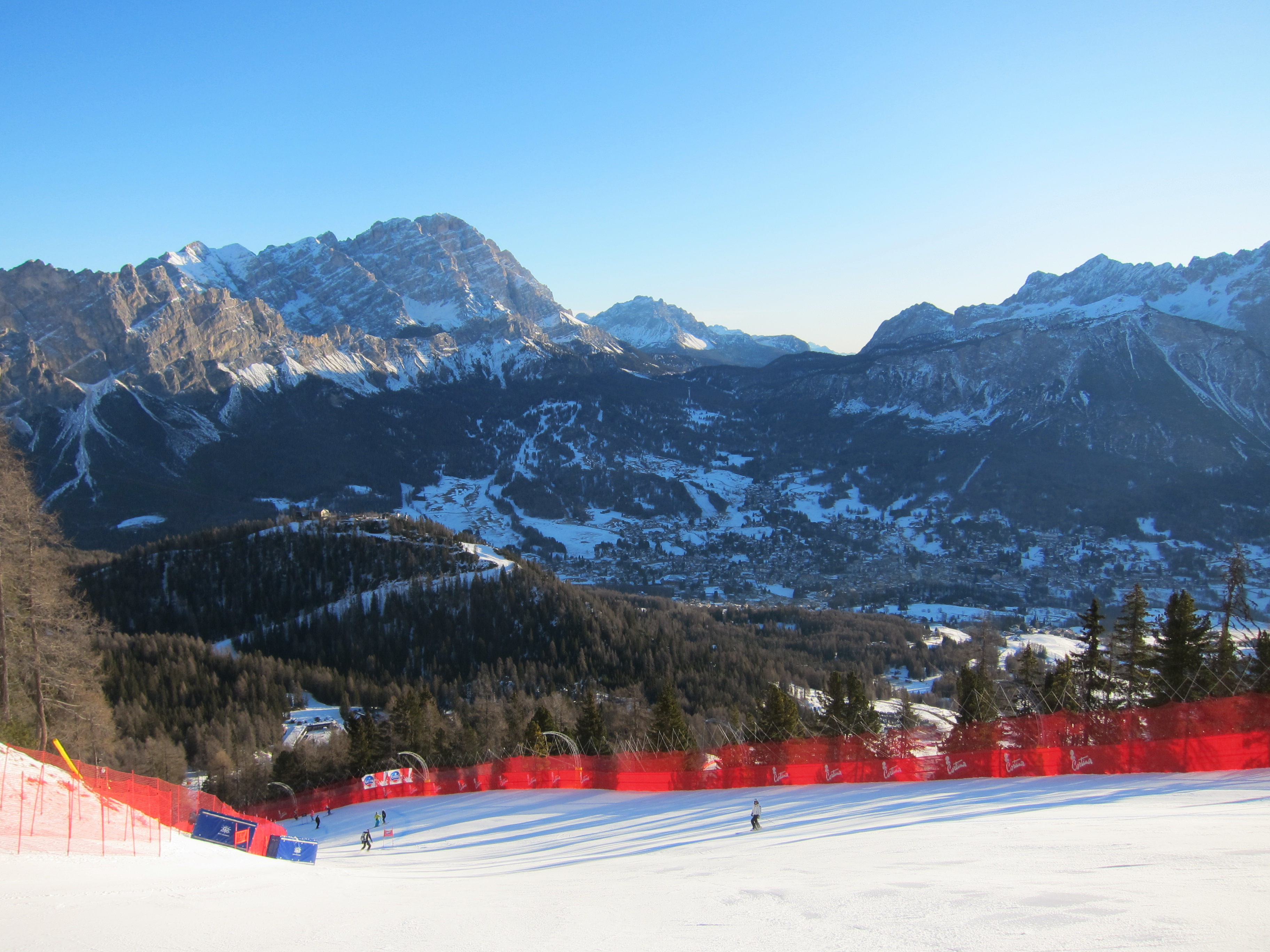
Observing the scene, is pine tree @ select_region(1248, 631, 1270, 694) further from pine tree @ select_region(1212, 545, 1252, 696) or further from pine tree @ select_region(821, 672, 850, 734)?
pine tree @ select_region(821, 672, 850, 734)

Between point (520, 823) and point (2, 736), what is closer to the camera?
point (2, 736)

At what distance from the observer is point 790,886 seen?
842 inches

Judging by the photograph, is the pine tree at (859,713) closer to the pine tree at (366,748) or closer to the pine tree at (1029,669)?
the pine tree at (1029,669)

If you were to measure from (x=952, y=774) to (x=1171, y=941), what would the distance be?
29.4 metres

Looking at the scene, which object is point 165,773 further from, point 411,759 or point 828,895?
point 828,895

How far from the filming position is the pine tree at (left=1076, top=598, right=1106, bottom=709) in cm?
5494

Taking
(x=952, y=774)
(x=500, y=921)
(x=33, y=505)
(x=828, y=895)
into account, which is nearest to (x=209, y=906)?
(x=500, y=921)

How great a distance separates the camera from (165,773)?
301 ft

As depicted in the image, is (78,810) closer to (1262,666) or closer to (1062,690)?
(1262,666)

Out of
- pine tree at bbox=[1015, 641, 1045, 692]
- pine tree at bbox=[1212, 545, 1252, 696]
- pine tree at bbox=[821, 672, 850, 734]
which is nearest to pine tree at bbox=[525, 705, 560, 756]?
pine tree at bbox=[821, 672, 850, 734]

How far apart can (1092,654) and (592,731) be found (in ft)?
136

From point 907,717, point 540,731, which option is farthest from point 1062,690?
point 540,731

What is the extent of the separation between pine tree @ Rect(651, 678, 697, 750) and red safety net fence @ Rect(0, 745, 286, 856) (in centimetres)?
4123

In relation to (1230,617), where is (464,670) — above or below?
below
